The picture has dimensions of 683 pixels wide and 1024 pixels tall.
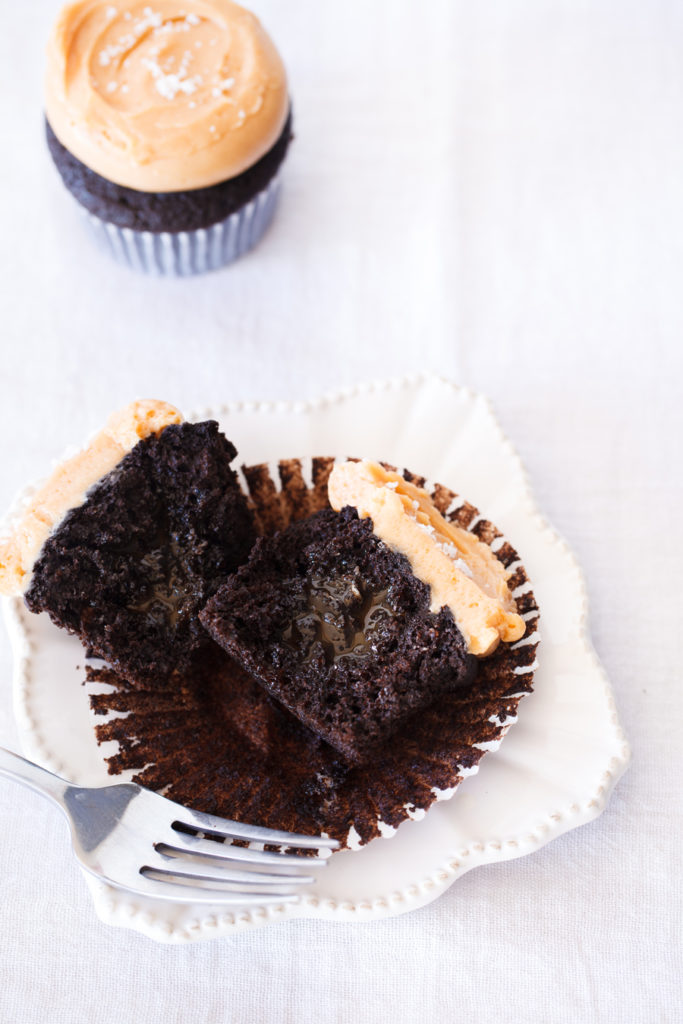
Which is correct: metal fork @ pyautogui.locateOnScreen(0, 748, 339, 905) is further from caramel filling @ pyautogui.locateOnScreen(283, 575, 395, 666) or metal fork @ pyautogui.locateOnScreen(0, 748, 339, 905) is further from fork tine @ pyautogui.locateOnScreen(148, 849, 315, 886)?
caramel filling @ pyautogui.locateOnScreen(283, 575, 395, 666)

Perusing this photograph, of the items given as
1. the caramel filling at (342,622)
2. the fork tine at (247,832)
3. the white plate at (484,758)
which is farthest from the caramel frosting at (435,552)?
the fork tine at (247,832)

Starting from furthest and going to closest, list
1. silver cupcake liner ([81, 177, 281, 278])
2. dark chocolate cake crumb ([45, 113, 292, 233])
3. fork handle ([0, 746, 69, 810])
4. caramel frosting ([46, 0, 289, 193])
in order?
silver cupcake liner ([81, 177, 281, 278]), dark chocolate cake crumb ([45, 113, 292, 233]), caramel frosting ([46, 0, 289, 193]), fork handle ([0, 746, 69, 810])

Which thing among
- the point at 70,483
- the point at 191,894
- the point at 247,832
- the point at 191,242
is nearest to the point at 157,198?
the point at 191,242

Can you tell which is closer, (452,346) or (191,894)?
(191,894)

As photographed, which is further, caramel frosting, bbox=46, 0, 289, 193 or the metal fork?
caramel frosting, bbox=46, 0, 289, 193

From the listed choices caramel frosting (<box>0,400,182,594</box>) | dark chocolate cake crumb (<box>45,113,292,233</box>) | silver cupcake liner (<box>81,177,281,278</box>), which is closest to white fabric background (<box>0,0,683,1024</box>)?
silver cupcake liner (<box>81,177,281,278</box>)

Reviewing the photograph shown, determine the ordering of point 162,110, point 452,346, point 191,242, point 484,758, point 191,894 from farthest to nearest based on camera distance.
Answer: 1. point 452,346
2. point 191,242
3. point 162,110
4. point 484,758
5. point 191,894

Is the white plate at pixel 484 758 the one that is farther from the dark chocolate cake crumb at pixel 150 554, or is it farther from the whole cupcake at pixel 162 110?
the whole cupcake at pixel 162 110

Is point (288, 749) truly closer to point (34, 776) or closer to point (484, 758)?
point (484, 758)
